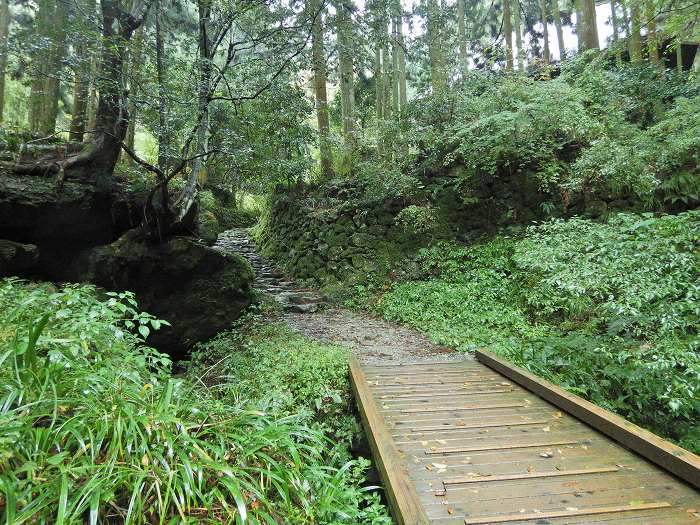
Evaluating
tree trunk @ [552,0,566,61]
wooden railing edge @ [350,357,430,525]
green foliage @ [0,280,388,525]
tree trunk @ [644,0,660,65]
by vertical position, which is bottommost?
A: wooden railing edge @ [350,357,430,525]

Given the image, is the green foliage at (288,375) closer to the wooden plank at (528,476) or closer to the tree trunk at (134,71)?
the wooden plank at (528,476)

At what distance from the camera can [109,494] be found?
4.91 ft

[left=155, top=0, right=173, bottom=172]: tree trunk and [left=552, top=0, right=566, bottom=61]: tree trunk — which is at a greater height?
[left=552, top=0, right=566, bottom=61]: tree trunk

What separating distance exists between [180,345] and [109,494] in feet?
17.5

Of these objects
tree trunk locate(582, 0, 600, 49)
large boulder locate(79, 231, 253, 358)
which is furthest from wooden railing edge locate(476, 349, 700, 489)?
tree trunk locate(582, 0, 600, 49)

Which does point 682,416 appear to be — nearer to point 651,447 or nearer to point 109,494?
point 651,447

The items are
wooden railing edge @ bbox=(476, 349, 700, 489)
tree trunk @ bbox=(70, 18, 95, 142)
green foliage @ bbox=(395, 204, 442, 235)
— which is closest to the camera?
wooden railing edge @ bbox=(476, 349, 700, 489)

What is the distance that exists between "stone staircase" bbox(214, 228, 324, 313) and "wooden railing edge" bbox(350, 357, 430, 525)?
15.5 ft

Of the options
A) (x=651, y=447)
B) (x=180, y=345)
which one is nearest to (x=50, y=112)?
(x=180, y=345)

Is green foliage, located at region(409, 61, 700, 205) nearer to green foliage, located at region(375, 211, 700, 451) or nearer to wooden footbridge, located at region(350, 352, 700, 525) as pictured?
green foliage, located at region(375, 211, 700, 451)

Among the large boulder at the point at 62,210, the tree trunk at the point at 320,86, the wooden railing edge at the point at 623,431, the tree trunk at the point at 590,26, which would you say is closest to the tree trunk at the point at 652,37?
the tree trunk at the point at 590,26

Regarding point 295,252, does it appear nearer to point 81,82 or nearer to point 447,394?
point 81,82

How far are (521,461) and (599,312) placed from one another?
3282 millimetres

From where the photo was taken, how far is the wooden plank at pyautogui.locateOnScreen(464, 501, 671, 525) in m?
1.91
